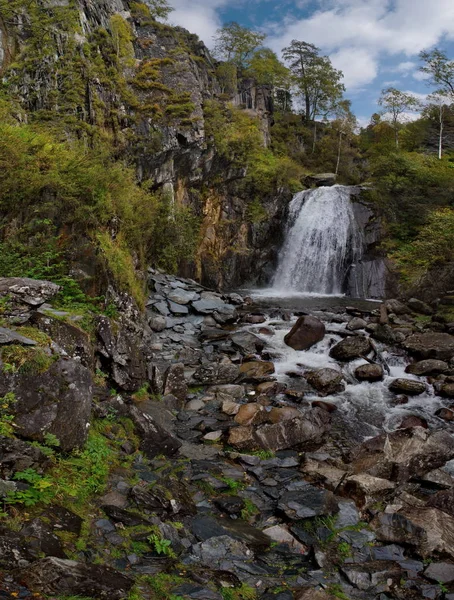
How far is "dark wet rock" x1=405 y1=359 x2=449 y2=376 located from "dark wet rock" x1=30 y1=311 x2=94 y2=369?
9.72 m

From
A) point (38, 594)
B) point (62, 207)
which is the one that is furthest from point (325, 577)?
point (62, 207)

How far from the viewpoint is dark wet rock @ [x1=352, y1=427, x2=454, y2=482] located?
6.88 metres

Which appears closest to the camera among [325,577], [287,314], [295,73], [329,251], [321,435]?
[325,577]

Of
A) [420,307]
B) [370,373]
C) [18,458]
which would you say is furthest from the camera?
[420,307]

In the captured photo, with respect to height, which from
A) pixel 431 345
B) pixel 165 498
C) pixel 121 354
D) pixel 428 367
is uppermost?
pixel 121 354

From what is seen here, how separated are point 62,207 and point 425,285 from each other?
1820 centimetres

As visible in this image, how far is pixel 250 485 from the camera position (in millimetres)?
6316

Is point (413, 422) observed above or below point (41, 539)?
below

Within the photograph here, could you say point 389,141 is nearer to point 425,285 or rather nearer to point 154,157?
point 425,285

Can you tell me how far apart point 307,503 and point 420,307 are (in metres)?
14.7

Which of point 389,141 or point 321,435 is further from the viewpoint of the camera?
point 389,141

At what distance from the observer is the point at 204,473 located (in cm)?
623

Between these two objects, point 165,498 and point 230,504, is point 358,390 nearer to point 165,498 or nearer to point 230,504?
point 230,504

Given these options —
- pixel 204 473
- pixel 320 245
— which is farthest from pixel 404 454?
pixel 320 245
